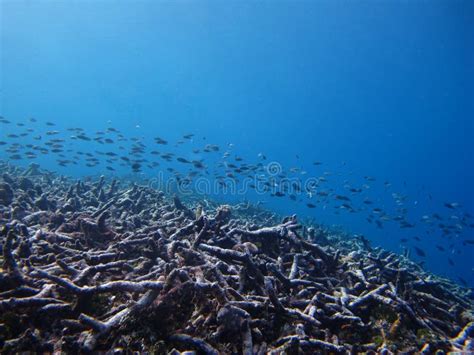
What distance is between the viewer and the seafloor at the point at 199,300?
119 inches

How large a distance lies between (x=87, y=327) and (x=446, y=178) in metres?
232

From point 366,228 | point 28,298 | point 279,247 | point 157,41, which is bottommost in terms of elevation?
point 366,228

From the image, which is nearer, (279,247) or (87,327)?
(87,327)

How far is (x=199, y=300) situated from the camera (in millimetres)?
3463

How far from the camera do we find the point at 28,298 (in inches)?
124

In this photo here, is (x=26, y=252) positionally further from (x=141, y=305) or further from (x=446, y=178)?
(x=446, y=178)

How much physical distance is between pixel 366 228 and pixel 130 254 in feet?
397

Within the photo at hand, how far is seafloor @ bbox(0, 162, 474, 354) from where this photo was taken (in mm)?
3020

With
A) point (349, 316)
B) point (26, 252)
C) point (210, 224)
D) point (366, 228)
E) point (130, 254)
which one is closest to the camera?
point (349, 316)

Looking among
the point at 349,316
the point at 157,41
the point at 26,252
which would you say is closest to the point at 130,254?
the point at 26,252

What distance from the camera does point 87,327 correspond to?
2.99 metres

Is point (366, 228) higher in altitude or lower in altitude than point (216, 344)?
lower

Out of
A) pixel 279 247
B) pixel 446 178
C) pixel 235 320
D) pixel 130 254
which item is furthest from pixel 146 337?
pixel 446 178

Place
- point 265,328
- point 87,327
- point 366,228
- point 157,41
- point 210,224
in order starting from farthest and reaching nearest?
point 157,41 < point 366,228 < point 210,224 < point 265,328 < point 87,327
